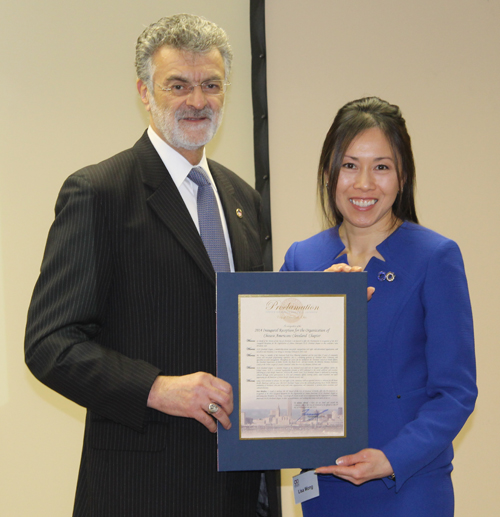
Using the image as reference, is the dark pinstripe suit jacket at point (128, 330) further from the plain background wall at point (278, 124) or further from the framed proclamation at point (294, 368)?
the plain background wall at point (278, 124)

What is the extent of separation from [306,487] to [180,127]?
1198 mm

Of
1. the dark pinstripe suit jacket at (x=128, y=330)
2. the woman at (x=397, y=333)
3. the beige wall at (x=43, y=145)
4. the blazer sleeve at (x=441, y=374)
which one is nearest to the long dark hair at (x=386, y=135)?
the woman at (x=397, y=333)

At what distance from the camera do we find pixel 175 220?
1844 mm

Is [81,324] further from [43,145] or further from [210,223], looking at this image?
[43,145]

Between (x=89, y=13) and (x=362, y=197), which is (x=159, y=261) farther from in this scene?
(x=89, y=13)

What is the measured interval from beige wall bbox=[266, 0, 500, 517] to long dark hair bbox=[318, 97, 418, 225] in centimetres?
154

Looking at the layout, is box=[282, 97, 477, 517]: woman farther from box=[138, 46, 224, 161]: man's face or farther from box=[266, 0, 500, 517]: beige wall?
box=[266, 0, 500, 517]: beige wall

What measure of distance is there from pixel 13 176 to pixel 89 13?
96 cm

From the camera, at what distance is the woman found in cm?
164

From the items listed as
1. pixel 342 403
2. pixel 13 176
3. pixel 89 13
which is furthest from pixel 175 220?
pixel 89 13

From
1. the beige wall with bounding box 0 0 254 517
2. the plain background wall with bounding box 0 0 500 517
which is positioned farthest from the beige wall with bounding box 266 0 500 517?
the beige wall with bounding box 0 0 254 517

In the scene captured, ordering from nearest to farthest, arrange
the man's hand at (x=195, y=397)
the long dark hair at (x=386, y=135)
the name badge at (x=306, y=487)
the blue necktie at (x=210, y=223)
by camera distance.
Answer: the man's hand at (x=195, y=397), the name badge at (x=306, y=487), the long dark hair at (x=386, y=135), the blue necktie at (x=210, y=223)

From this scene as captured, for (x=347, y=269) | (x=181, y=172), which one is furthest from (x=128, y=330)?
(x=347, y=269)

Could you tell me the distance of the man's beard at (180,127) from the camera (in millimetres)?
1989
